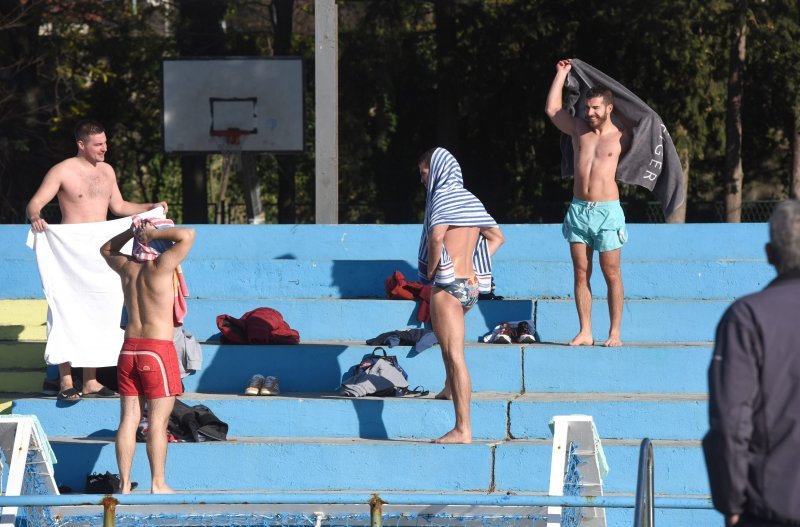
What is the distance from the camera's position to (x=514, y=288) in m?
9.07

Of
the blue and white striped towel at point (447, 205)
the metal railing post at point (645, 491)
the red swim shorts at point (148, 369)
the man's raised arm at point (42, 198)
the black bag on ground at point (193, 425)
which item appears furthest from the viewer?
the man's raised arm at point (42, 198)

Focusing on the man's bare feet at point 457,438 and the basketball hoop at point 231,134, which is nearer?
the man's bare feet at point 457,438

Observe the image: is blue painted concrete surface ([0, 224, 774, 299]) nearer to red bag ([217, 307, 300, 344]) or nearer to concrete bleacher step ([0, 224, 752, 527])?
concrete bleacher step ([0, 224, 752, 527])

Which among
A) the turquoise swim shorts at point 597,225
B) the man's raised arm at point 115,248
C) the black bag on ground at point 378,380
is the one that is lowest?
the black bag on ground at point 378,380

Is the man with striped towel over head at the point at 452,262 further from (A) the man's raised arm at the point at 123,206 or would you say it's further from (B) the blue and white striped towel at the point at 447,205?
(A) the man's raised arm at the point at 123,206

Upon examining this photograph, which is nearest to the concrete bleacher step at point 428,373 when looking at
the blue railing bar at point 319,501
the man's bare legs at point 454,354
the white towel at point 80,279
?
the man's bare legs at point 454,354

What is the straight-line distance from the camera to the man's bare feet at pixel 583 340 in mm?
7684

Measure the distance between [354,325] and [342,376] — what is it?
0.85m

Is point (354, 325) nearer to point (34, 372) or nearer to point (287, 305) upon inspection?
point (287, 305)

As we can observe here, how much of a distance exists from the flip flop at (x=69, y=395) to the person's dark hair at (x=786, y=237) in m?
5.07

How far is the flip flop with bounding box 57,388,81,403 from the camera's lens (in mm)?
7121

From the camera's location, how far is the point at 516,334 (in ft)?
26.2

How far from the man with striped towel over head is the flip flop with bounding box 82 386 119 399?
2161mm

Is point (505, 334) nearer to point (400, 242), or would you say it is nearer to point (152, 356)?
point (400, 242)
